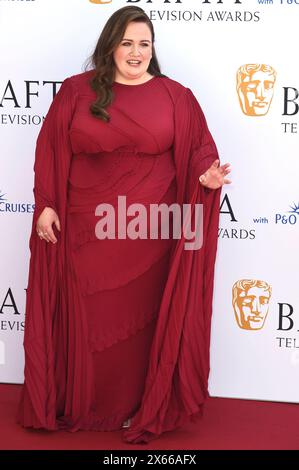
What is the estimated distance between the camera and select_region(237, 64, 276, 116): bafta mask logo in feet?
13.0

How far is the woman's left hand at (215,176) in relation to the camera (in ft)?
11.2

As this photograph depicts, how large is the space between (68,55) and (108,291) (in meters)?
1.18

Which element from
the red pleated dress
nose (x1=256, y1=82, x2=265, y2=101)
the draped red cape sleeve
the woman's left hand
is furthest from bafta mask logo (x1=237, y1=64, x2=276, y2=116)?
the woman's left hand

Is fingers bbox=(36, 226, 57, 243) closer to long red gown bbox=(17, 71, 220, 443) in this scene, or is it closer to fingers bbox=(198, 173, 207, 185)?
Answer: long red gown bbox=(17, 71, 220, 443)

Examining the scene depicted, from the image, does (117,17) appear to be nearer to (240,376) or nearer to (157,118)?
(157,118)

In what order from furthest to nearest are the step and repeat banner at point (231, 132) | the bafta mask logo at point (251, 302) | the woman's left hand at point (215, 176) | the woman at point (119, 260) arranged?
the bafta mask logo at point (251, 302) < the step and repeat banner at point (231, 132) < the woman at point (119, 260) < the woman's left hand at point (215, 176)

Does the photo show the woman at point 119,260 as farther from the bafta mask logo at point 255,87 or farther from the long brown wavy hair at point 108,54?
the bafta mask logo at point 255,87

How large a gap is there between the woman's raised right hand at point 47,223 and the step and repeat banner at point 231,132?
617 mm

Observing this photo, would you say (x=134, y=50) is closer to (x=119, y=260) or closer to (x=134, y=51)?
(x=134, y=51)

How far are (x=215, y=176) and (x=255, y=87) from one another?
0.73 meters

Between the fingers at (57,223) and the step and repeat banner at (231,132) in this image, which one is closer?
the fingers at (57,223)

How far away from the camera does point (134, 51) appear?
3469 mm

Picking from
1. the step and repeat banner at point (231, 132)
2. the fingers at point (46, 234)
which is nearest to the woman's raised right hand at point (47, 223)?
the fingers at point (46, 234)

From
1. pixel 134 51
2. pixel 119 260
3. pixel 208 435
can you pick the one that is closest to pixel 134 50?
pixel 134 51
